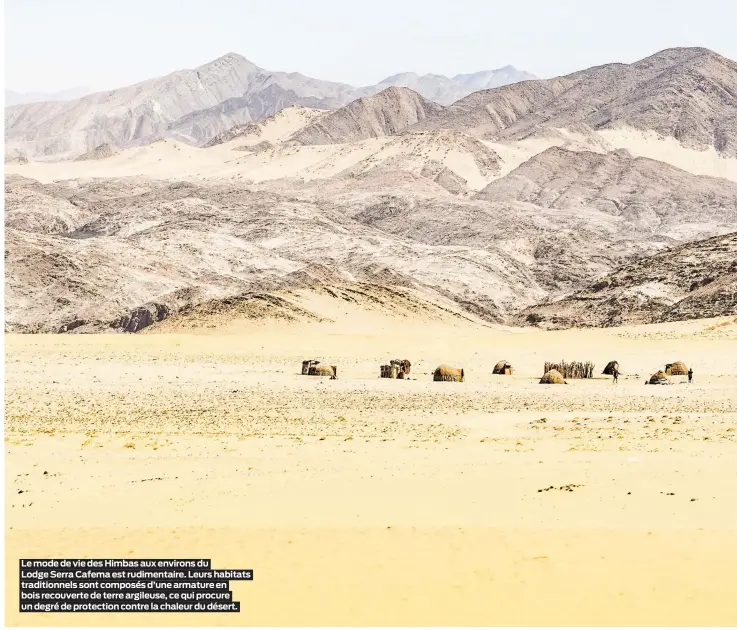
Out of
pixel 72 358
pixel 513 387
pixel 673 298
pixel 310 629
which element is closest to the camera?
pixel 310 629

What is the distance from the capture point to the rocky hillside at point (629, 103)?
155125 mm

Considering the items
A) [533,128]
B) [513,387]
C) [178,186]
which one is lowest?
[513,387]

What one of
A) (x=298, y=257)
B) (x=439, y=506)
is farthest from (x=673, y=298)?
(x=439, y=506)

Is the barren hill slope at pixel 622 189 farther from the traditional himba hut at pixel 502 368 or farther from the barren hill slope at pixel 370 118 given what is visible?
the traditional himba hut at pixel 502 368

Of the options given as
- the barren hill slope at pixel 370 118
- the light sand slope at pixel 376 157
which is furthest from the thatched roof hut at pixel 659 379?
the barren hill slope at pixel 370 118

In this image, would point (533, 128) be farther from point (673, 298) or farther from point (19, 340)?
point (19, 340)

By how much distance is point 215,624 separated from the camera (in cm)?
730

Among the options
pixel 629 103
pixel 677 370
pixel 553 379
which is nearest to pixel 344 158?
pixel 629 103

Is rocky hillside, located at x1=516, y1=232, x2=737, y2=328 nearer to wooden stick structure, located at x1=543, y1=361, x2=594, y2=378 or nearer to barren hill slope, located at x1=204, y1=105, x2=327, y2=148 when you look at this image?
wooden stick structure, located at x1=543, y1=361, x2=594, y2=378

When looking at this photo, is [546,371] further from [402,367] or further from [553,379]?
[402,367]

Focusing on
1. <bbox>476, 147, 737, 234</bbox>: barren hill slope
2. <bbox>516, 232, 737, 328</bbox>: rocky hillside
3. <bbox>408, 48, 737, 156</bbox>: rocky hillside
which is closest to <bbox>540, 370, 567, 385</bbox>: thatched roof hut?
<bbox>516, 232, 737, 328</bbox>: rocky hillside

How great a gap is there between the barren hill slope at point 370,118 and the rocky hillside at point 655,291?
10453 centimetres

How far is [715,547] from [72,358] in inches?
1046

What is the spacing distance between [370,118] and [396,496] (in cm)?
17203
